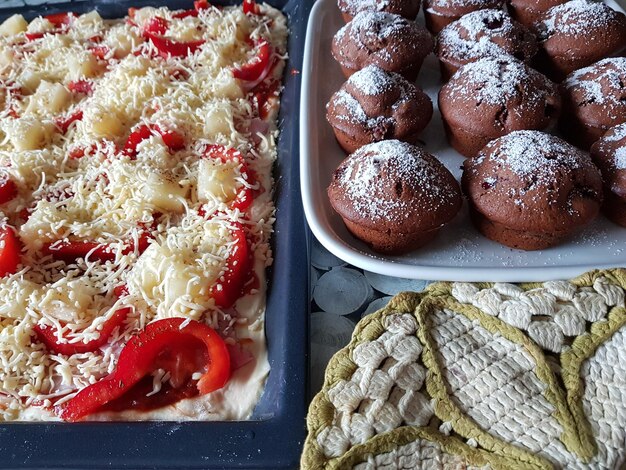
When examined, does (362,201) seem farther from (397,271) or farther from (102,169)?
(102,169)

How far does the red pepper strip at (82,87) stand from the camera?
2.24 m

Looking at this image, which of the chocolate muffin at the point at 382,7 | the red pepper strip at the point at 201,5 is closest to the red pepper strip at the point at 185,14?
the red pepper strip at the point at 201,5

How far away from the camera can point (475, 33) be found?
1.93 metres

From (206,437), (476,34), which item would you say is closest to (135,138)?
(206,437)

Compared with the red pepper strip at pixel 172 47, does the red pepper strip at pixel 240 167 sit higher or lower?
lower

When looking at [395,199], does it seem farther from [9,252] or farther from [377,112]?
[9,252]

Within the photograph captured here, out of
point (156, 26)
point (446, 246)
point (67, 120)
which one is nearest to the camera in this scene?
point (446, 246)

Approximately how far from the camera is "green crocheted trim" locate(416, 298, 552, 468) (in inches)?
44.2

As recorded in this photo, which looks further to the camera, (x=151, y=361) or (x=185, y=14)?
(x=185, y=14)

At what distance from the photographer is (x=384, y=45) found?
1.95m

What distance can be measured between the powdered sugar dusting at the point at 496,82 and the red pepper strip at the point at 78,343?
120cm

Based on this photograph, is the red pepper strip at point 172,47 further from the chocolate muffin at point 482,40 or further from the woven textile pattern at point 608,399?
the woven textile pattern at point 608,399

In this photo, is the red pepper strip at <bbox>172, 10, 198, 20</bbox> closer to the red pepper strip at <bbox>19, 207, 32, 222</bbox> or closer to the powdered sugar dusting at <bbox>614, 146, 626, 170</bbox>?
the red pepper strip at <bbox>19, 207, 32, 222</bbox>

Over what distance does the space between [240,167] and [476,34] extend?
95 centimetres
